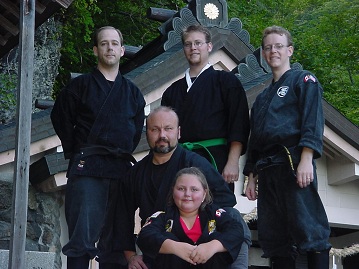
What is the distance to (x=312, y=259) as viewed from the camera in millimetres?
5277

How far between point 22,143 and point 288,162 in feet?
6.05

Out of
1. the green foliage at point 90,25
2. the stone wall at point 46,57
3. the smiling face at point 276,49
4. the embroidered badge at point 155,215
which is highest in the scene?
the green foliage at point 90,25

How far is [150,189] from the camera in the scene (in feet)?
17.4

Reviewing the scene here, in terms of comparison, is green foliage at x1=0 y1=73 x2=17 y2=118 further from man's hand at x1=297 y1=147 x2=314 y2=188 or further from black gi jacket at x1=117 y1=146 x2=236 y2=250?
man's hand at x1=297 y1=147 x2=314 y2=188

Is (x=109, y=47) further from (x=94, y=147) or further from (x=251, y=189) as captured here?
(x=251, y=189)

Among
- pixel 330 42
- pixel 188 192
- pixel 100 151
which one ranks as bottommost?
pixel 188 192

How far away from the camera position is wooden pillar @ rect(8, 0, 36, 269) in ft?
18.5

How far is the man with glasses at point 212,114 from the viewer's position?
5.59 metres

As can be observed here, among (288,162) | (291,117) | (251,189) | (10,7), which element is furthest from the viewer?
(10,7)

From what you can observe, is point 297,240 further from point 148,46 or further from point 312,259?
point 148,46

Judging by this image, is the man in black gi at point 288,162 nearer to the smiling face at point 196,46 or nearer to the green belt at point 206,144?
the green belt at point 206,144

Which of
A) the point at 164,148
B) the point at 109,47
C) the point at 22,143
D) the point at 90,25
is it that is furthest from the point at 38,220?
the point at 90,25

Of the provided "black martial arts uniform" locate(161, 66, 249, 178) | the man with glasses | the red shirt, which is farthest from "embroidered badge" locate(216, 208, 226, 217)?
"black martial arts uniform" locate(161, 66, 249, 178)

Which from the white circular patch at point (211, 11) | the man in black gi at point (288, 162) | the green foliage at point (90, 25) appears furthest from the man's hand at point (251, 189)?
the green foliage at point (90, 25)
